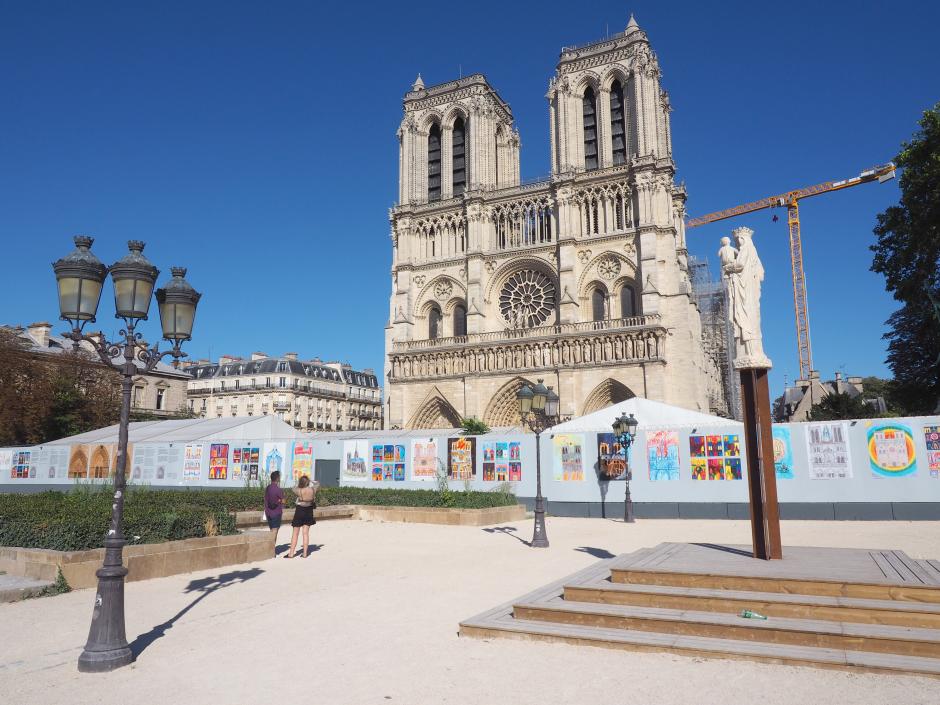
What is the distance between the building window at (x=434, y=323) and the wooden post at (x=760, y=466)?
3224 cm

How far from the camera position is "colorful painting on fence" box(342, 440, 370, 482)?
20.0 m

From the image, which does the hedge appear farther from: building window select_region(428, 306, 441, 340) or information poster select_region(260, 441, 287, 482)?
building window select_region(428, 306, 441, 340)

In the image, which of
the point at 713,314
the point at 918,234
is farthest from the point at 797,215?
the point at 918,234

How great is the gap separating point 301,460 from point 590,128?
2691cm

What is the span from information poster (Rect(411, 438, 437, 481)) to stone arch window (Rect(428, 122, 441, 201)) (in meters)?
26.1

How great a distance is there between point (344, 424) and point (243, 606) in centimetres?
5611

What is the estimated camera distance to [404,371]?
3872 centimetres

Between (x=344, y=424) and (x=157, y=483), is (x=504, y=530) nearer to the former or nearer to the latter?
(x=157, y=483)

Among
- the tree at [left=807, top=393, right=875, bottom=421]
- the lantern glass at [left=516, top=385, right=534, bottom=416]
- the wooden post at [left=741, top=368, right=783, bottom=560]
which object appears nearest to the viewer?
the wooden post at [left=741, top=368, right=783, bottom=560]

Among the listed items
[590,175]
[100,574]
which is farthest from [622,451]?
[590,175]

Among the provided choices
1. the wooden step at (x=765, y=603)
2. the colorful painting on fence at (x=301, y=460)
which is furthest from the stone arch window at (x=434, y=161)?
the wooden step at (x=765, y=603)

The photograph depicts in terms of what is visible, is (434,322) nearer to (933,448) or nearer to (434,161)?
(434,161)

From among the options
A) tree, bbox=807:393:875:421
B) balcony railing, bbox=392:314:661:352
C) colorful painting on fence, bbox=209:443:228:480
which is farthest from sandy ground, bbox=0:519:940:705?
balcony railing, bbox=392:314:661:352

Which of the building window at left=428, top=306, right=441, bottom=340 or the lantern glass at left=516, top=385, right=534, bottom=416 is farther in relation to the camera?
the building window at left=428, top=306, right=441, bottom=340
